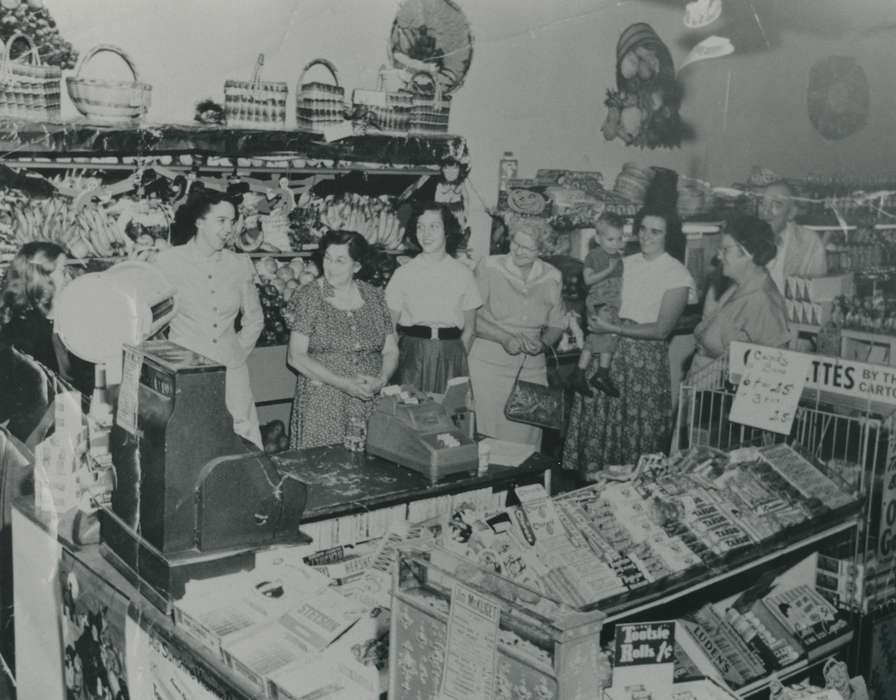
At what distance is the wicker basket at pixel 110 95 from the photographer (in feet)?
12.6

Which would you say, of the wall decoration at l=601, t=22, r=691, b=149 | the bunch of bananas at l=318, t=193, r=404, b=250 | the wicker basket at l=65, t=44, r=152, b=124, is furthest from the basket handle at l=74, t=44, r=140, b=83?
the wall decoration at l=601, t=22, r=691, b=149

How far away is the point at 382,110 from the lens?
5012 millimetres

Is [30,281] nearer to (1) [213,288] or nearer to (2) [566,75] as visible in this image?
(1) [213,288]

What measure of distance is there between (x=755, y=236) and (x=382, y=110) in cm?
210

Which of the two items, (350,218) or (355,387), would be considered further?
(350,218)

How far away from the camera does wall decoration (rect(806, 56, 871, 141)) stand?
5004mm

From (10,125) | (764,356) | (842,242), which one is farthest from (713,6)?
(10,125)

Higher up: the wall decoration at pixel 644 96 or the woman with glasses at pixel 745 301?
the wall decoration at pixel 644 96

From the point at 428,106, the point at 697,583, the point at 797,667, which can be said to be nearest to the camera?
the point at 697,583

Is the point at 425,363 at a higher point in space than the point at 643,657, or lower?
higher

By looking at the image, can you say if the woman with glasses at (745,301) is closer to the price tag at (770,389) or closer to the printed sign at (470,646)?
the price tag at (770,389)

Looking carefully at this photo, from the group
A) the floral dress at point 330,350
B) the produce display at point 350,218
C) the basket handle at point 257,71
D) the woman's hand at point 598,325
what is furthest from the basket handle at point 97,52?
the woman's hand at point 598,325

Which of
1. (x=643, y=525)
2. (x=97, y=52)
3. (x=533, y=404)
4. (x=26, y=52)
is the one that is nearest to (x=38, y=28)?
(x=26, y=52)

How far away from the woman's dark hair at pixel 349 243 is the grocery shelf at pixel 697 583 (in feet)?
7.75
